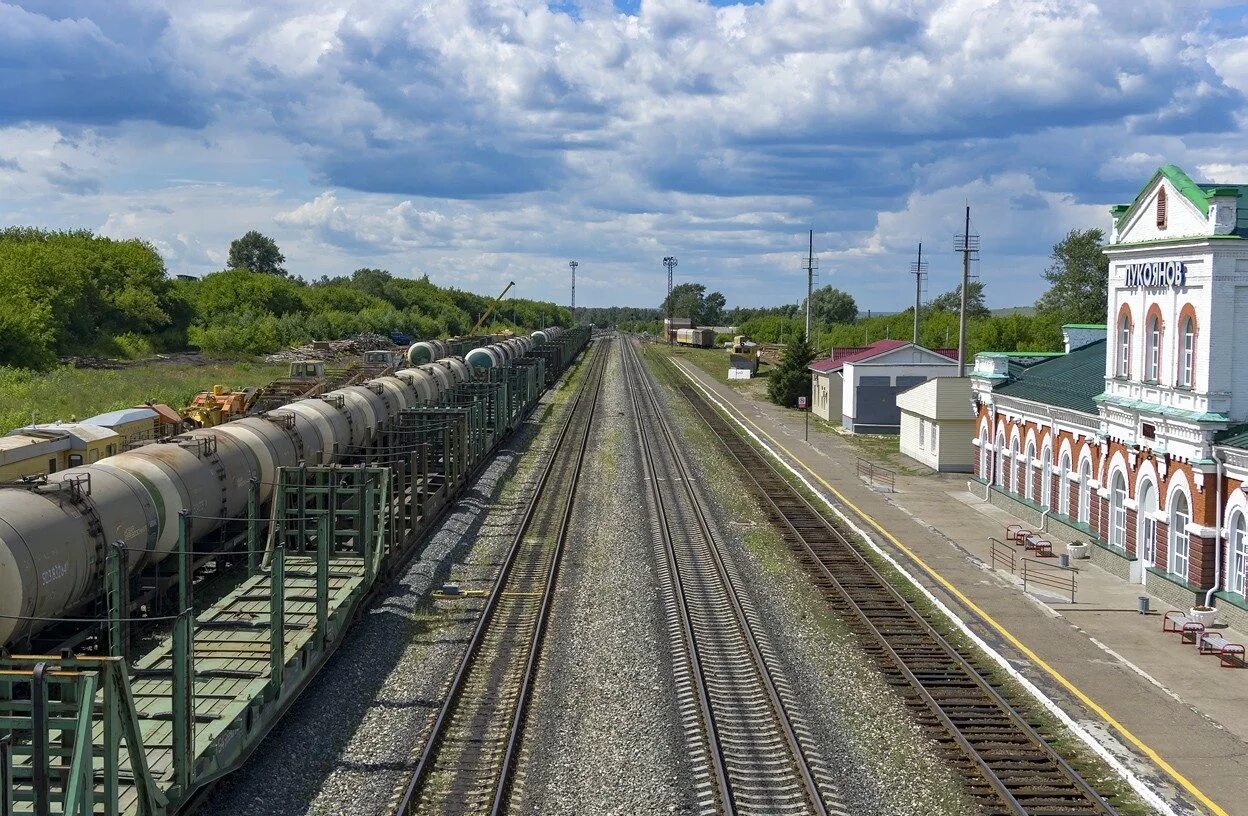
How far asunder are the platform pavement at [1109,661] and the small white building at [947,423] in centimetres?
723

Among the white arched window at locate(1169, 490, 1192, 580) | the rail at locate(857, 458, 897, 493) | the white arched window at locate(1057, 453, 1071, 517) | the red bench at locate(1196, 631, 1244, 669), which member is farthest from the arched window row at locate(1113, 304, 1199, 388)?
the rail at locate(857, 458, 897, 493)

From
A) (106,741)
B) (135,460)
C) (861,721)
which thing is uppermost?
(135,460)

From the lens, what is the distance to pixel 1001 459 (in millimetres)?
35875

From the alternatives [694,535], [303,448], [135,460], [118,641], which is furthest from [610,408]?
[118,641]

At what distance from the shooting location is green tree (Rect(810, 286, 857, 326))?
175625mm

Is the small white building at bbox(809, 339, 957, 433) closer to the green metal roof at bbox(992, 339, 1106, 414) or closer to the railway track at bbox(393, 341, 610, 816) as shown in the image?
the green metal roof at bbox(992, 339, 1106, 414)

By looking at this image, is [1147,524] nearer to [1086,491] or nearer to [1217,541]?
[1217,541]

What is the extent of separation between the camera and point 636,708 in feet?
56.4

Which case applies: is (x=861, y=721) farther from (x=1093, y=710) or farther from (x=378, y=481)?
(x=378, y=481)

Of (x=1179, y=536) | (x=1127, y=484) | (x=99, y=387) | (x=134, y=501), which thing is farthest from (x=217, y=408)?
(x=1179, y=536)

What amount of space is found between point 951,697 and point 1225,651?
225 inches

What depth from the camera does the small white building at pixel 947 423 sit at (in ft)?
134

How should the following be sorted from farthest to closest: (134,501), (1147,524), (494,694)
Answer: (1147,524), (134,501), (494,694)

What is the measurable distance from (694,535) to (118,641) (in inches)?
734
